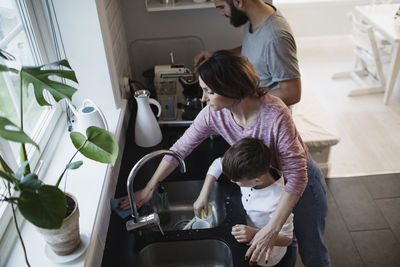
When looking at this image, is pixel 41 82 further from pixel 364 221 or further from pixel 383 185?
pixel 383 185

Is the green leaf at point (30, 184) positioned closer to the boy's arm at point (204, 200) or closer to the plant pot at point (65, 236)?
the plant pot at point (65, 236)

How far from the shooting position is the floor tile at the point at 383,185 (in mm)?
2742

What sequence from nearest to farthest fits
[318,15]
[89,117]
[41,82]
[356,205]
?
[41,82]
[89,117]
[356,205]
[318,15]

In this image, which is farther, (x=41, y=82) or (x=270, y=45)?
(x=270, y=45)

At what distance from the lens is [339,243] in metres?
2.39

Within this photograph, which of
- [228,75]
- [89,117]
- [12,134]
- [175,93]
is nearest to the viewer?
[12,134]

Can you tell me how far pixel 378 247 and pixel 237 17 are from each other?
1683 mm

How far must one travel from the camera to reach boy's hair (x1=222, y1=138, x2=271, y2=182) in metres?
1.29

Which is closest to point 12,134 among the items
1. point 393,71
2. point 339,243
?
point 339,243

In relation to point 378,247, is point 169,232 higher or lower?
higher

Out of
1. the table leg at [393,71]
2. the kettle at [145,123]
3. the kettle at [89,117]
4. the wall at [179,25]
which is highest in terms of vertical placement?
the wall at [179,25]

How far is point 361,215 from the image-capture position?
2.58 meters

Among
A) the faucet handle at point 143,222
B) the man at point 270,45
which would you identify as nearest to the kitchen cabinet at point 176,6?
the man at point 270,45

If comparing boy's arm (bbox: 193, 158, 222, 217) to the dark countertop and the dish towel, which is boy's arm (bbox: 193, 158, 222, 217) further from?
the dish towel
